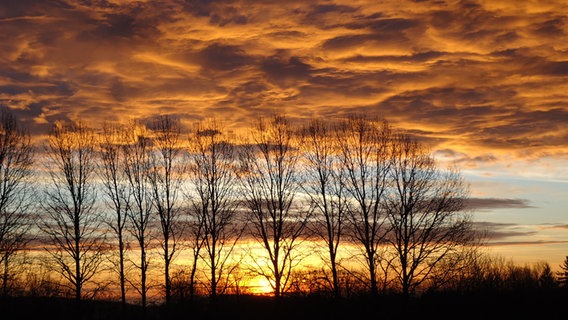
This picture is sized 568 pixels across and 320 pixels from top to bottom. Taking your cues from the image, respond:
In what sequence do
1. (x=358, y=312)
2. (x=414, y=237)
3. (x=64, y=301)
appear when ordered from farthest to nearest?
(x=414, y=237) < (x=64, y=301) < (x=358, y=312)

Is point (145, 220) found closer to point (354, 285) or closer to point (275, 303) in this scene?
point (275, 303)

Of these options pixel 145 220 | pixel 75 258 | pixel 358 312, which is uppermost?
pixel 145 220

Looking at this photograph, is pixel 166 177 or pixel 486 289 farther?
pixel 166 177

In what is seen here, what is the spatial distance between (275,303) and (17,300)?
19086 millimetres

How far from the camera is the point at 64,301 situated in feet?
128

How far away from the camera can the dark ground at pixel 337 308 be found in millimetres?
30748

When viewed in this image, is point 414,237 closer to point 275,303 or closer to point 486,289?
point 486,289

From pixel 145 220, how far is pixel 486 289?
2248 cm

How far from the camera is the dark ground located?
101 ft

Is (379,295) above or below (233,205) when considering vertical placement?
below

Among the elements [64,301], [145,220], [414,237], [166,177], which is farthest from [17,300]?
[414,237]

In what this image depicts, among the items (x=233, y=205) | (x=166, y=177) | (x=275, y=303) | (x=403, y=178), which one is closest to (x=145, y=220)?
(x=166, y=177)

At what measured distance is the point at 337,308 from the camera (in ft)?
106

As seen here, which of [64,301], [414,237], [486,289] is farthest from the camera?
[414,237]
